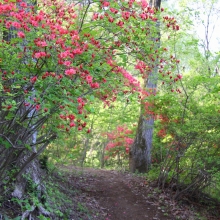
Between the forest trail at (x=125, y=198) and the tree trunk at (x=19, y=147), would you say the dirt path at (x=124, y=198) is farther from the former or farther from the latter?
the tree trunk at (x=19, y=147)

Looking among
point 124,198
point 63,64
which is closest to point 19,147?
point 63,64

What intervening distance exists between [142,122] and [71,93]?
24.0 feet

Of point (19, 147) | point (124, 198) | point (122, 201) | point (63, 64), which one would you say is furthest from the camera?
point (124, 198)

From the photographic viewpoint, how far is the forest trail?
18.8 ft

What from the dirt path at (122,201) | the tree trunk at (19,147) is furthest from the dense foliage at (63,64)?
the dirt path at (122,201)

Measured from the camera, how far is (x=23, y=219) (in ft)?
10.6

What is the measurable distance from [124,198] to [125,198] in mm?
25

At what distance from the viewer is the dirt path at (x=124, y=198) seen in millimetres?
5727

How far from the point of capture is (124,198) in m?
6.66

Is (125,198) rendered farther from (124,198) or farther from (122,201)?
(122,201)

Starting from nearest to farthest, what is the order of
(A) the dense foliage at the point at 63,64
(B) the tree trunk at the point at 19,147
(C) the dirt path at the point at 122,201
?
(A) the dense foliage at the point at 63,64 → (B) the tree trunk at the point at 19,147 → (C) the dirt path at the point at 122,201

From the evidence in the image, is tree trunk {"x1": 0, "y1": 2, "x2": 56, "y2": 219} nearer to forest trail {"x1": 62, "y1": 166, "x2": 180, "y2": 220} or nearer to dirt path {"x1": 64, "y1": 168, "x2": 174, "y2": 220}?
forest trail {"x1": 62, "y1": 166, "x2": 180, "y2": 220}

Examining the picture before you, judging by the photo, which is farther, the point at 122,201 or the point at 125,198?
the point at 125,198

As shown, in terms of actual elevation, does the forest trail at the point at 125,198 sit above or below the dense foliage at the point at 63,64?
below
